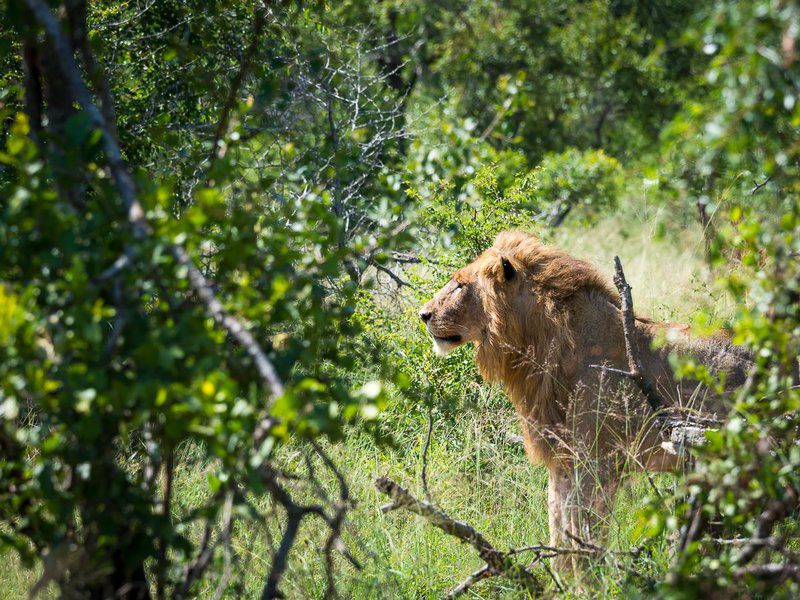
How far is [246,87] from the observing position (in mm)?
5660

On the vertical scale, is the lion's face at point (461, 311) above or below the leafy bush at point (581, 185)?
above

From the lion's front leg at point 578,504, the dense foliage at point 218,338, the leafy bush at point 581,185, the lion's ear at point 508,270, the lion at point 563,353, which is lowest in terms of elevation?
the leafy bush at point 581,185

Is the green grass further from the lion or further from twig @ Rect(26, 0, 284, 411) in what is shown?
twig @ Rect(26, 0, 284, 411)

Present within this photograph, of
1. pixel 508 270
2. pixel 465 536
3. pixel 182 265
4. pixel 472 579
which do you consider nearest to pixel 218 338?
pixel 182 265

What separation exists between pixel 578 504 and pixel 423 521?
736 millimetres

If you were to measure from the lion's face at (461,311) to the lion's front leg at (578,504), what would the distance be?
89cm

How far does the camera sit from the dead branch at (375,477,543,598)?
10.3 feet

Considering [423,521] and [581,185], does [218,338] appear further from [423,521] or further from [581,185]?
[581,185]

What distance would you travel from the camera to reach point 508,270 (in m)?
4.80

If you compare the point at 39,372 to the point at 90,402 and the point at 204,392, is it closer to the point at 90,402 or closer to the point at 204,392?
the point at 90,402

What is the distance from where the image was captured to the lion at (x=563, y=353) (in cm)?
446

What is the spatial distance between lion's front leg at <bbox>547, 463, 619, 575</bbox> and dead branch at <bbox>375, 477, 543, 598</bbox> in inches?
11.6

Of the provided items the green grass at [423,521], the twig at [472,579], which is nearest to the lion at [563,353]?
the green grass at [423,521]

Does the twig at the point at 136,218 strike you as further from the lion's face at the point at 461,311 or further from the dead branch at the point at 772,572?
the lion's face at the point at 461,311
